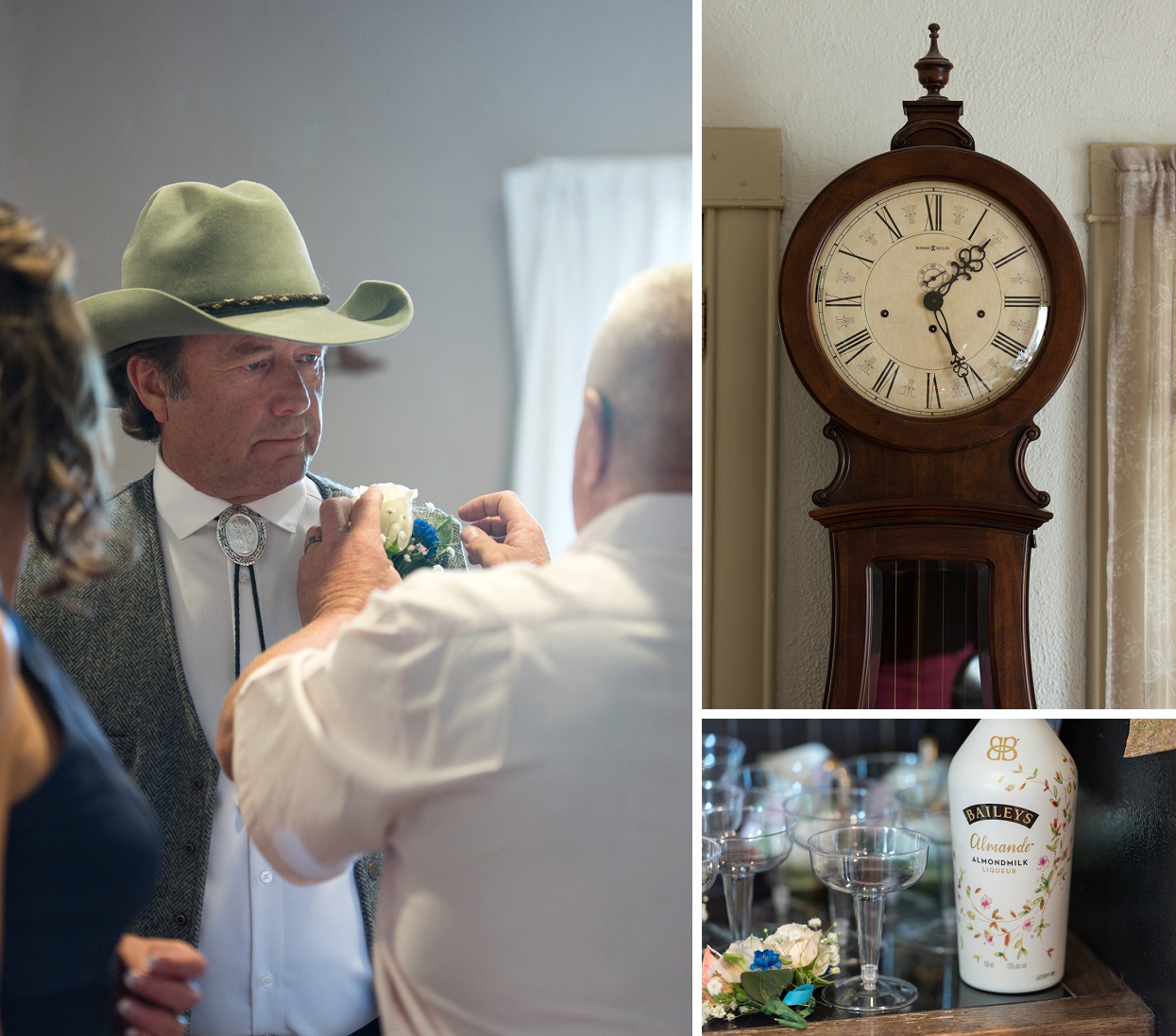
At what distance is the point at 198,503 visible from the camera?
824 mm

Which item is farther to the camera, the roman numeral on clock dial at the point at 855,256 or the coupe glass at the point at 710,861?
the roman numeral on clock dial at the point at 855,256

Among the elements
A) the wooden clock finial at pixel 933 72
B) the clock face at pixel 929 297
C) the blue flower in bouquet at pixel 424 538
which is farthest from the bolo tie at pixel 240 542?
the wooden clock finial at pixel 933 72

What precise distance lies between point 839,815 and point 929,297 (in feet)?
2.03

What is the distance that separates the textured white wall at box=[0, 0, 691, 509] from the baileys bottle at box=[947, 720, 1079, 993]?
21.6 inches

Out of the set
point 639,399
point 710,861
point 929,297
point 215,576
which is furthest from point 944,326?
point 215,576

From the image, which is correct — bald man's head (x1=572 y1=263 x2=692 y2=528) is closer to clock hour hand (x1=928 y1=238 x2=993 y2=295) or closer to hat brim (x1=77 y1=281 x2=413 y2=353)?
hat brim (x1=77 y1=281 x2=413 y2=353)

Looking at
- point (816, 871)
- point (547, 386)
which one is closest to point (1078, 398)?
point (816, 871)

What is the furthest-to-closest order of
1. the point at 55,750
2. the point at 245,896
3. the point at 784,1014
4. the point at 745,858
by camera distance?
the point at 745,858, the point at 784,1014, the point at 245,896, the point at 55,750

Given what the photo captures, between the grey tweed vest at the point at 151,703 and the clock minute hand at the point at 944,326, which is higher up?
the clock minute hand at the point at 944,326

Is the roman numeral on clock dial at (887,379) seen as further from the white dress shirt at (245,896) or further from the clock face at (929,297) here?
the white dress shirt at (245,896)

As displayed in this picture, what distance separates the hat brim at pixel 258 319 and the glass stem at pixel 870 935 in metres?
0.69

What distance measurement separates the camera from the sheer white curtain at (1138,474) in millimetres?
1478

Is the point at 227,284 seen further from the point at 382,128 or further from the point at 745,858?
the point at 745,858

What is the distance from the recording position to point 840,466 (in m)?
1.28
